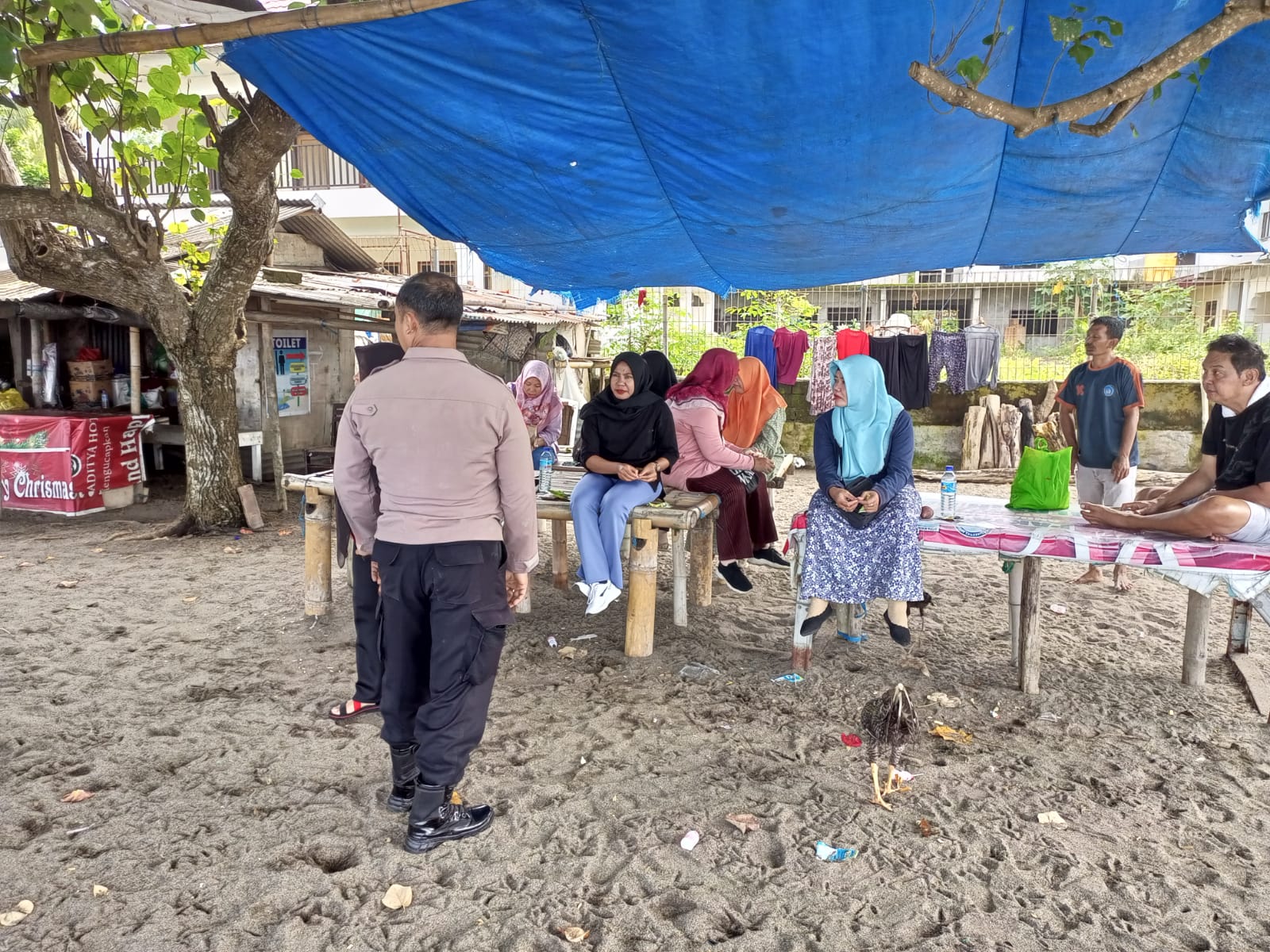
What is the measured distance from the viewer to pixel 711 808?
124 inches

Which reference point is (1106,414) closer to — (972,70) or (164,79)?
(972,70)

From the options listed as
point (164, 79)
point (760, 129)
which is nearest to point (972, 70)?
point (760, 129)

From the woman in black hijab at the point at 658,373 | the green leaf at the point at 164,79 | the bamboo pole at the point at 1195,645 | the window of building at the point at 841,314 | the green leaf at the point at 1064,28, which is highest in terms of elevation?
the green leaf at the point at 164,79

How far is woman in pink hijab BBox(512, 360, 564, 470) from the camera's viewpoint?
22.5ft

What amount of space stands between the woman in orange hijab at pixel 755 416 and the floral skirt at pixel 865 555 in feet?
8.87

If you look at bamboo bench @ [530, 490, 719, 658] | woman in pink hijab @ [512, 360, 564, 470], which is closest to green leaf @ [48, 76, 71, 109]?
woman in pink hijab @ [512, 360, 564, 470]

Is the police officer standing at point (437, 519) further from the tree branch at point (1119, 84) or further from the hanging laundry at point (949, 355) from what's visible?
the hanging laundry at point (949, 355)

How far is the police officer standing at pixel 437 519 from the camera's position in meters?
2.70

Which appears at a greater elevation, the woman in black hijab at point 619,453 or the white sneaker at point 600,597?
the woman in black hijab at point 619,453

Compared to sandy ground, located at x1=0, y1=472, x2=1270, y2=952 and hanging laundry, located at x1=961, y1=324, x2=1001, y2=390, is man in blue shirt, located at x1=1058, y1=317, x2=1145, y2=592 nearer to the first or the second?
sandy ground, located at x1=0, y1=472, x2=1270, y2=952

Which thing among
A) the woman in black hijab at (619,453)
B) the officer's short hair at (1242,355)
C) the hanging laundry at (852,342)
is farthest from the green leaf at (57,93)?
the hanging laundry at (852,342)

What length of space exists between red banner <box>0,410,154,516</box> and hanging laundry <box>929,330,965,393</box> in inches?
379

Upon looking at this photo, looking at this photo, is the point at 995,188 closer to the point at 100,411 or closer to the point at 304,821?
the point at 304,821

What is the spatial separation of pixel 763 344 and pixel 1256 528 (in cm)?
698
